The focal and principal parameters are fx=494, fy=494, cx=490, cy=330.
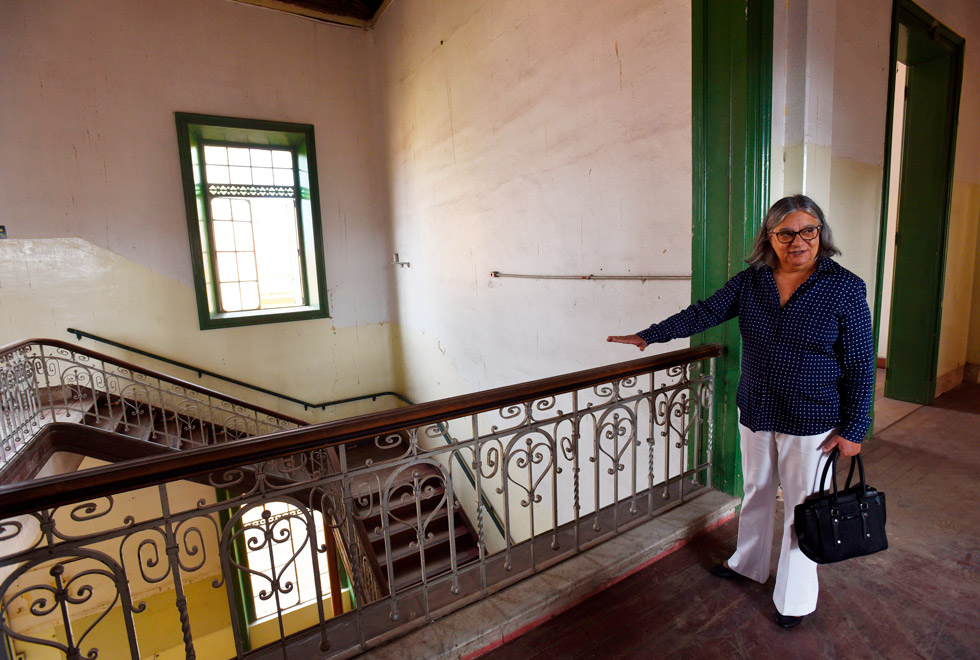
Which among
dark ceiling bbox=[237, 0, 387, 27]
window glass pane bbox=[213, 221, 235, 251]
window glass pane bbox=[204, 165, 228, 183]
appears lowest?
window glass pane bbox=[213, 221, 235, 251]

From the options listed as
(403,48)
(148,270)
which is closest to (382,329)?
(148,270)

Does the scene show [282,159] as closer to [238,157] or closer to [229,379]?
[238,157]

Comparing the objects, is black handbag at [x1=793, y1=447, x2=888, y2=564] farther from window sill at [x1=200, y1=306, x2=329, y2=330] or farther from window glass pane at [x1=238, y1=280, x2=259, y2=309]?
window glass pane at [x1=238, y1=280, x2=259, y2=309]

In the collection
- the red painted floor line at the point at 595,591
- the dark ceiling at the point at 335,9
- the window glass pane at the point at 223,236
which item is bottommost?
the red painted floor line at the point at 595,591

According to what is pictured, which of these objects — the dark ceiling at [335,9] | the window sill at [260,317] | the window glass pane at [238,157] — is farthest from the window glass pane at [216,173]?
the dark ceiling at [335,9]

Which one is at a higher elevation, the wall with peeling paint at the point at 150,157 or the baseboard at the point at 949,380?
the wall with peeling paint at the point at 150,157

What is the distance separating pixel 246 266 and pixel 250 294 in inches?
14.5

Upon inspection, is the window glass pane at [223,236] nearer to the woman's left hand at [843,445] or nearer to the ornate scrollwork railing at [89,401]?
the ornate scrollwork railing at [89,401]

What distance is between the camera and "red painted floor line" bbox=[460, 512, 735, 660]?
1.71m

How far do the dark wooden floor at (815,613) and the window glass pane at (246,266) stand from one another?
239 inches

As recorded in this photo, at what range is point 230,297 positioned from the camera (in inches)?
254

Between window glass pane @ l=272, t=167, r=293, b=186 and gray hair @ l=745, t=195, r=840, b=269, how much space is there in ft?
20.5

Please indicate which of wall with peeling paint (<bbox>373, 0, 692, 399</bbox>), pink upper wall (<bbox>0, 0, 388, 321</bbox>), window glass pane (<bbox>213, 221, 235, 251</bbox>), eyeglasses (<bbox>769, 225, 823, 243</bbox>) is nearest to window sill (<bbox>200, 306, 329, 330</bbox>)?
pink upper wall (<bbox>0, 0, 388, 321</bbox>)

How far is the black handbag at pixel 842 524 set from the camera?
1462mm
